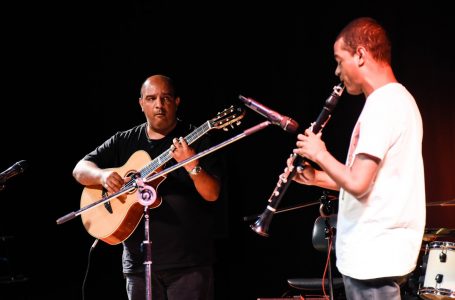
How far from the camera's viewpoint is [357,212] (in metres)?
2.19

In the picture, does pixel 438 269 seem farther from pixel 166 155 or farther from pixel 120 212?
pixel 120 212

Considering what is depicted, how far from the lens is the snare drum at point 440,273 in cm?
389

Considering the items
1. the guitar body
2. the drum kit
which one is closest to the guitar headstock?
the guitar body

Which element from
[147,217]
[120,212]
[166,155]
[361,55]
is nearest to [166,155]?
[166,155]

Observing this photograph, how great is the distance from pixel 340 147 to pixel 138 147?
7.53 ft

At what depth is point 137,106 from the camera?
19.5ft

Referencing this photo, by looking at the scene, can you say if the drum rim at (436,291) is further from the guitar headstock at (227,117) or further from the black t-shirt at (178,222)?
the guitar headstock at (227,117)

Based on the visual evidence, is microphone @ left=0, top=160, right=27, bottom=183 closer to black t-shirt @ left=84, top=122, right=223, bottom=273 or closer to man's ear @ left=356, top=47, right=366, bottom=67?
black t-shirt @ left=84, top=122, right=223, bottom=273

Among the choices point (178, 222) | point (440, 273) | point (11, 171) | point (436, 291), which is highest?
point (11, 171)

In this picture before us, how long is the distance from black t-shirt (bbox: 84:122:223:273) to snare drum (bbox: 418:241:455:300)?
1.57 m

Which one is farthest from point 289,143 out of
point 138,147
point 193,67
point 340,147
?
point 138,147

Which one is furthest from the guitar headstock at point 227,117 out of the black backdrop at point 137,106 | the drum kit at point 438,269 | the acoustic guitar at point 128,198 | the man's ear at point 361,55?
the black backdrop at point 137,106

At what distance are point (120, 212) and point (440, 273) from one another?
2.09 m

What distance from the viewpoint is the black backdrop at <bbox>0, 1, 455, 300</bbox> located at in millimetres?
5531
